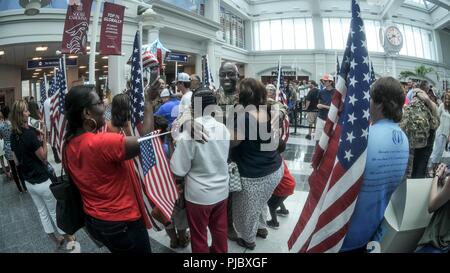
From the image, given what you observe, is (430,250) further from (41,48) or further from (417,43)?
(417,43)

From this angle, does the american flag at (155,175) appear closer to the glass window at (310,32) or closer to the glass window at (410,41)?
the glass window at (310,32)

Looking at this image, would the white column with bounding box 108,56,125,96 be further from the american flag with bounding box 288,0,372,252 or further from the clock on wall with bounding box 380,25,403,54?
the clock on wall with bounding box 380,25,403,54

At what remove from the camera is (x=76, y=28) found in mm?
6207

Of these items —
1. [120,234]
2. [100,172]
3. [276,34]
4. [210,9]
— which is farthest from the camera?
[276,34]

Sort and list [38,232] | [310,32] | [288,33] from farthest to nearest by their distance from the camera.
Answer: [288,33] < [310,32] < [38,232]

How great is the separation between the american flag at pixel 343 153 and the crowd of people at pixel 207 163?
11 centimetres

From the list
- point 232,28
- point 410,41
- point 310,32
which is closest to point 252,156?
point 232,28

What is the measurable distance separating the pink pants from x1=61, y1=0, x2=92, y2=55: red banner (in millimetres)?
5050

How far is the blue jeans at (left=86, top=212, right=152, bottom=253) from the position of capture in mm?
1993

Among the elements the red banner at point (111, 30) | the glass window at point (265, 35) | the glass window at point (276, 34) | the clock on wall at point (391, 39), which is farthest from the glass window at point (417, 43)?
the red banner at point (111, 30)

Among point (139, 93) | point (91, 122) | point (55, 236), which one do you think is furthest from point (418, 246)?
point (55, 236)

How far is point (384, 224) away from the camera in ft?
5.89

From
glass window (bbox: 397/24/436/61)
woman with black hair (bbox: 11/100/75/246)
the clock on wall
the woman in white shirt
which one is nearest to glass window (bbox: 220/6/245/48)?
the clock on wall

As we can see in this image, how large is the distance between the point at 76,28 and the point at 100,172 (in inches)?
217
